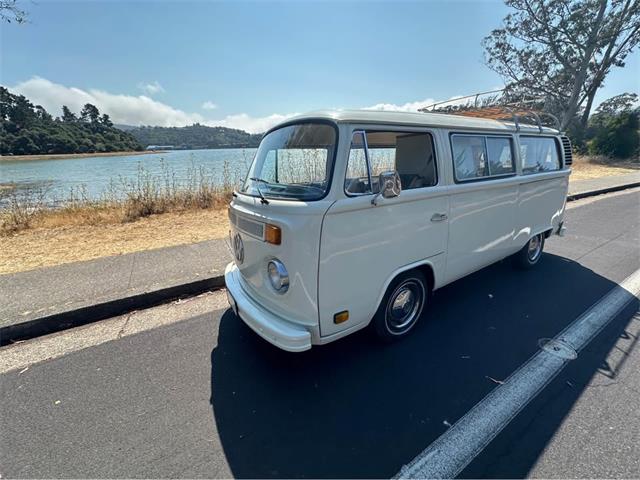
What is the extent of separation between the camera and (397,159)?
11.0 ft

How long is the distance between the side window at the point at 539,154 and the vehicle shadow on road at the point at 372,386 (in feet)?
5.75

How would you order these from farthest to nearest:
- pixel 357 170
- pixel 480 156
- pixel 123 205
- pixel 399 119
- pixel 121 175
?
pixel 121 175 < pixel 123 205 < pixel 480 156 < pixel 399 119 < pixel 357 170

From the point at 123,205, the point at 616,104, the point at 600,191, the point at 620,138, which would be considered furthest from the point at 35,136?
the point at 616,104

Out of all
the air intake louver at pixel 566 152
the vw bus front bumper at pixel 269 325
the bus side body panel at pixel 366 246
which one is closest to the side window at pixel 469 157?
the bus side body panel at pixel 366 246

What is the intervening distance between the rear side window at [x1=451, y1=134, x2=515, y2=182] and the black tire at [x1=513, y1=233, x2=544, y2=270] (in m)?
1.42

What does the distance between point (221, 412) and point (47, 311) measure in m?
2.58

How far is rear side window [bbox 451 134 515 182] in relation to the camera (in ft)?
9.75

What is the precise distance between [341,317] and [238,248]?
1190 millimetres

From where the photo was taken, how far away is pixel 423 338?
2.98 m

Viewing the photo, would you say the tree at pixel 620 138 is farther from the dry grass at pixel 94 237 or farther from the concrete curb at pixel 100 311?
the concrete curb at pixel 100 311

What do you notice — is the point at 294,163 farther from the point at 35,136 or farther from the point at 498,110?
the point at 35,136

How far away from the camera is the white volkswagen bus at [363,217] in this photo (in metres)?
2.16

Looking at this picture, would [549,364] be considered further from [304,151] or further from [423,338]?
[304,151]

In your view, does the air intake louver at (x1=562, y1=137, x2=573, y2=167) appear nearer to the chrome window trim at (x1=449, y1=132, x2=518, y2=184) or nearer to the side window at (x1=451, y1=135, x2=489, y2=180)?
the chrome window trim at (x1=449, y1=132, x2=518, y2=184)
